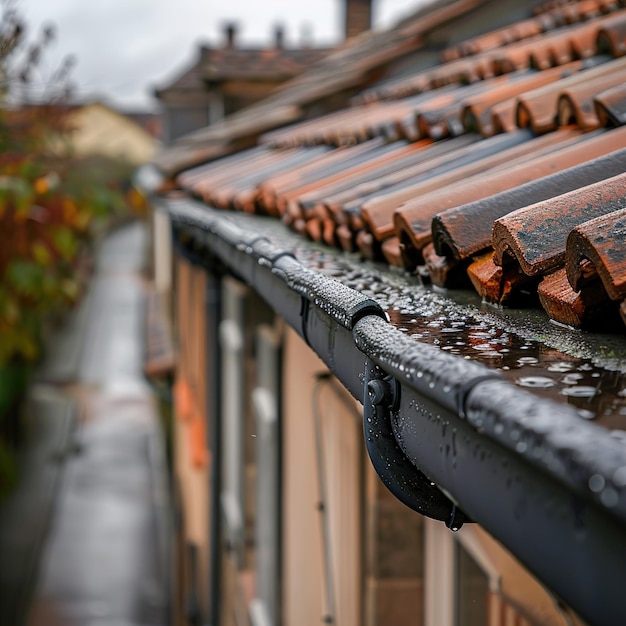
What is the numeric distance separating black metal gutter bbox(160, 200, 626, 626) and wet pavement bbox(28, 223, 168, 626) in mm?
9719

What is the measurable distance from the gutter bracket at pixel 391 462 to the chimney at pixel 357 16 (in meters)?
13.4

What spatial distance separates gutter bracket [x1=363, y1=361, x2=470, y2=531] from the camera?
1230 mm

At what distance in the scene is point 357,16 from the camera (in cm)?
1395

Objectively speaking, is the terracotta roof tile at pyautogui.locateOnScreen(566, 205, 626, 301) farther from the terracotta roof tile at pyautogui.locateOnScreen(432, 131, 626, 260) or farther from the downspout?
the downspout

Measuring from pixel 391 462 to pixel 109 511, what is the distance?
1333 cm

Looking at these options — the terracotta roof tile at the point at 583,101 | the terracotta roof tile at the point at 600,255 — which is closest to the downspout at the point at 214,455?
the terracotta roof tile at the point at 583,101

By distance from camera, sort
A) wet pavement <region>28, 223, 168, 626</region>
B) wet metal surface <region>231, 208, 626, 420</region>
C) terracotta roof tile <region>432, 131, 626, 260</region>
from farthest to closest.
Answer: wet pavement <region>28, 223, 168, 626</region>, terracotta roof tile <region>432, 131, 626, 260</region>, wet metal surface <region>231, 208, 626, 420</region>

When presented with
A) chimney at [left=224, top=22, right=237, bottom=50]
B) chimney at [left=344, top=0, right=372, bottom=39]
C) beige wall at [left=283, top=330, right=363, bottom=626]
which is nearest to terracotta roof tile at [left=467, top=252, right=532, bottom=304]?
beige wall at [left=283, top=330, right=363, bottom=626]

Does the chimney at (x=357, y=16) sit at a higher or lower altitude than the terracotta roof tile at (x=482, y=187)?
higher

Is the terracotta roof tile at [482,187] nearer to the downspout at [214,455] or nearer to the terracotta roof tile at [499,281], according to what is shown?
the terracotta roof tile at [499,281]

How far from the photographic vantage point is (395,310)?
1485 mm

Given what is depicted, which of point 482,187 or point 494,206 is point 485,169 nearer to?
point 482,187

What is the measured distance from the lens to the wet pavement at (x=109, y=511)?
35.6ft

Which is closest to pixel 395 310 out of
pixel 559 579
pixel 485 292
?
pixel 485 292
